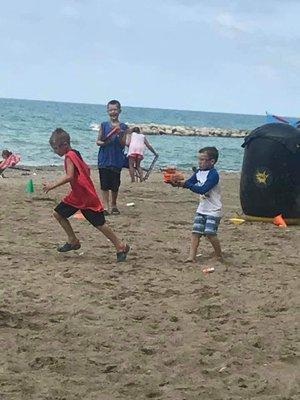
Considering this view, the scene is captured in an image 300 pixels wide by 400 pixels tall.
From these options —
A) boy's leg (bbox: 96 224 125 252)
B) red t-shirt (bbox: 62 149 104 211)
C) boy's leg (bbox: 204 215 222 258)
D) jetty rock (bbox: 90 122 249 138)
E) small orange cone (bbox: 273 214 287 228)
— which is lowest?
jetty rock (bbox: 90 122 249 138)

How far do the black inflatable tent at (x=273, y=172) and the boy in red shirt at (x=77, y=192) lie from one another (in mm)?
3657

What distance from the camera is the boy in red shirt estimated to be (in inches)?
284

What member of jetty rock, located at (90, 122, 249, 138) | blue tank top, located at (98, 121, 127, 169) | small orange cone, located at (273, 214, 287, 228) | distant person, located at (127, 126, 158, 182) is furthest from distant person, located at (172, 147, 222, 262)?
jetty rock, located at (90, 122, 249, 138)

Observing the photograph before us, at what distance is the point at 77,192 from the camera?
7.38 metres

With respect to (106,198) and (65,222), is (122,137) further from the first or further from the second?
(65,222)

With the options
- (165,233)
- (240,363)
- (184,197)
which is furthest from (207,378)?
(184,197)

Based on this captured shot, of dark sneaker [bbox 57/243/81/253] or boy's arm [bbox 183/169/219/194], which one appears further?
dark sneaker [bbox 57/243/81/253]

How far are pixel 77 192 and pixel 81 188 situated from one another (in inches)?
3.2

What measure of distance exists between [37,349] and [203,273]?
267 centimetres

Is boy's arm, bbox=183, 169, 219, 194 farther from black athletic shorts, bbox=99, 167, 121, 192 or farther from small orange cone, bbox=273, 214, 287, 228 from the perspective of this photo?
black athletic shorts, bbox=99, 167, 121, 192

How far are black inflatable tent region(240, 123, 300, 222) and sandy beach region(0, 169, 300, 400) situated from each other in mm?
1123

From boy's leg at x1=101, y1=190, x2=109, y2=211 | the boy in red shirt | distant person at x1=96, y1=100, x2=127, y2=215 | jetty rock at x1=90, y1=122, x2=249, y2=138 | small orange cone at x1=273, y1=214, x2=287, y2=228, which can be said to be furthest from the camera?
jetty rock at x1=90, y1=122, x2=249, y2=138

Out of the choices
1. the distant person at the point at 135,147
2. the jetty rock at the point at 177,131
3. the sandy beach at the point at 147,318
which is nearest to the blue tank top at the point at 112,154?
the sandy beach at the point at 147,318

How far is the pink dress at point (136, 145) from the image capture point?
16.7 metres
